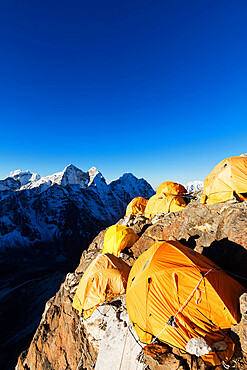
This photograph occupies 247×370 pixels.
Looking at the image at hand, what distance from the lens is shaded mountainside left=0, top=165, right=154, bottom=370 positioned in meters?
48.9

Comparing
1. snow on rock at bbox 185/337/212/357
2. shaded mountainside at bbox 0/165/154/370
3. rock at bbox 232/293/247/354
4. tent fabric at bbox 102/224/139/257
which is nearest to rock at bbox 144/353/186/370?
snow on rock at bbox 185/337/212/357

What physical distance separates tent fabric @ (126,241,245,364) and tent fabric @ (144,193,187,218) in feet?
40.9

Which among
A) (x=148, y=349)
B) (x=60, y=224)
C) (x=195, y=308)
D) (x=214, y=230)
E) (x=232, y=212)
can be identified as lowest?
(x=60, y=224)

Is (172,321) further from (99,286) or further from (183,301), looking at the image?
(99,286)

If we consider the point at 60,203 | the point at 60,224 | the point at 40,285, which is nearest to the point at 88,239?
the point at 60,224

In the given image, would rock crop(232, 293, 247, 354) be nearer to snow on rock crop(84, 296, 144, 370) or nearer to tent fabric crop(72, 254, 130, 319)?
snow on rock crop(84, 296, 144, 370)

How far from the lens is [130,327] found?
7.56 metres

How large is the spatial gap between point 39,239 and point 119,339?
164 metres

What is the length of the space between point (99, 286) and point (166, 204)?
12.3 meters

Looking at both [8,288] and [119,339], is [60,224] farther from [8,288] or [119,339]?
[119,339]

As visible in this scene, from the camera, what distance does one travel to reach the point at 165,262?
691 cm

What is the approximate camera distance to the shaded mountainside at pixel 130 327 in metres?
5.67

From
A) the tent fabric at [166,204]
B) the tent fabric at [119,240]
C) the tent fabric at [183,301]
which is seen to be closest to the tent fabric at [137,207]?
the tent fabric at [166,204]

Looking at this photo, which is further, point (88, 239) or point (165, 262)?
point (88, 239)
